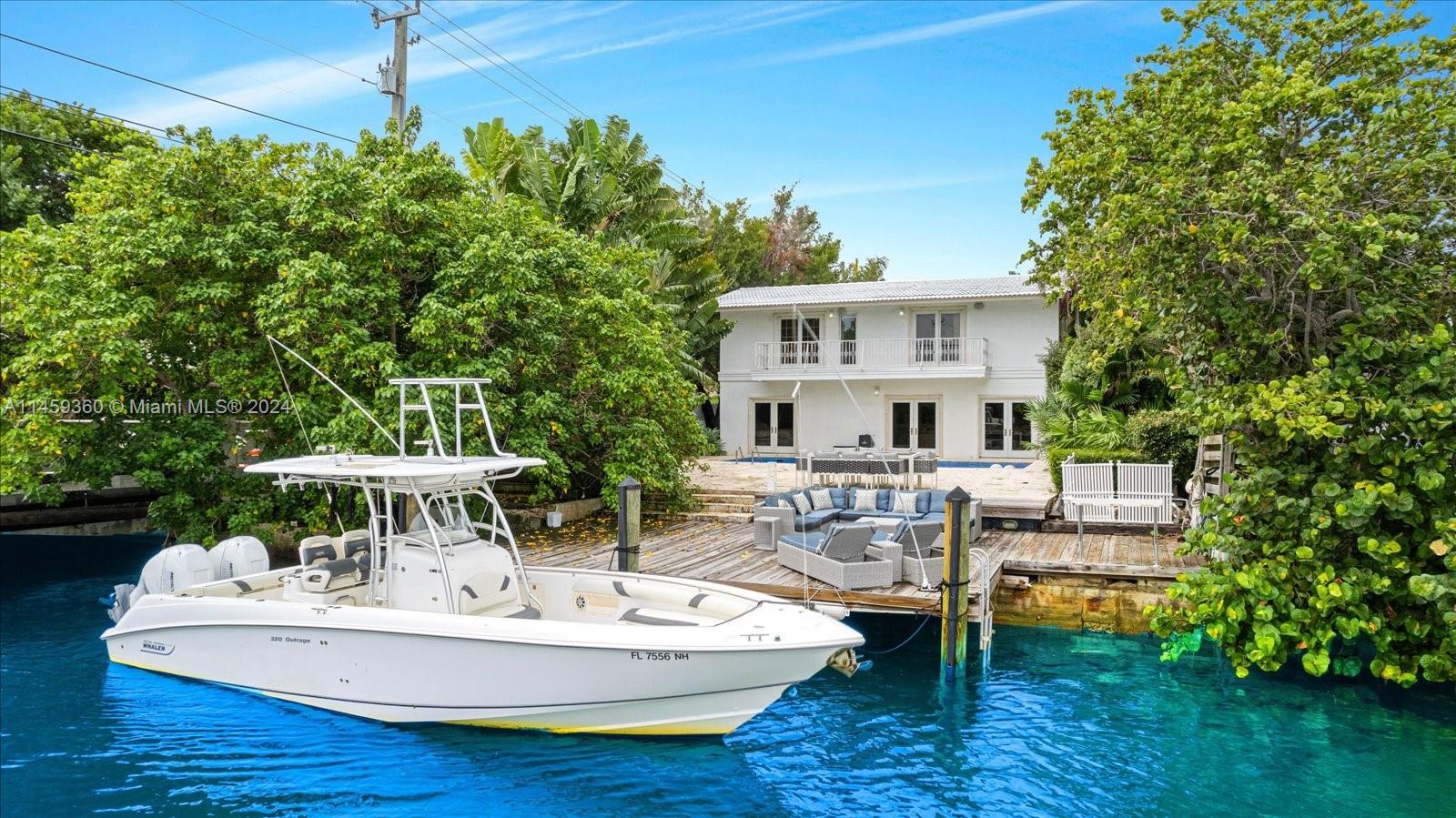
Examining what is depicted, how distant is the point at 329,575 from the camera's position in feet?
28.2

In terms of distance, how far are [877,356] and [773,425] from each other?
175 inches

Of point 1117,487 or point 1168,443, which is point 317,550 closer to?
point 1117,487

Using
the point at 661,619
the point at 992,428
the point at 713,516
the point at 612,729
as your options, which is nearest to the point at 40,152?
the point at 713,516

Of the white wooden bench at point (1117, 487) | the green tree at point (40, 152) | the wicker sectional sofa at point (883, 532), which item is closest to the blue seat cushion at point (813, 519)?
the wicker sectional sofa at point (883, 532)

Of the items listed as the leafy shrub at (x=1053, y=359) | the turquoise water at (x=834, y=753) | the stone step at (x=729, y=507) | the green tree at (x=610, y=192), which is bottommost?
the turquoise water at (x=834, y=753)

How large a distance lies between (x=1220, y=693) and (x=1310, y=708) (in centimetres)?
79

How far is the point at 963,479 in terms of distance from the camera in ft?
64.9

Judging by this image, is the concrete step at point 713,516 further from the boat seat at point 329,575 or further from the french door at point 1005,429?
the french door at point 1005,429

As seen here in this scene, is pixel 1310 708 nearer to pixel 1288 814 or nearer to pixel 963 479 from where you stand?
pixel 1288 814

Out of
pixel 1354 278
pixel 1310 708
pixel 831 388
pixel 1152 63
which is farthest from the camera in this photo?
pixel 831 388

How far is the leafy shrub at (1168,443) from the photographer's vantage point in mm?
14461

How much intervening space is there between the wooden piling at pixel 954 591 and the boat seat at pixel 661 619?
8.92ft

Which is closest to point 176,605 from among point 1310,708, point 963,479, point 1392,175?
point 1310,708
